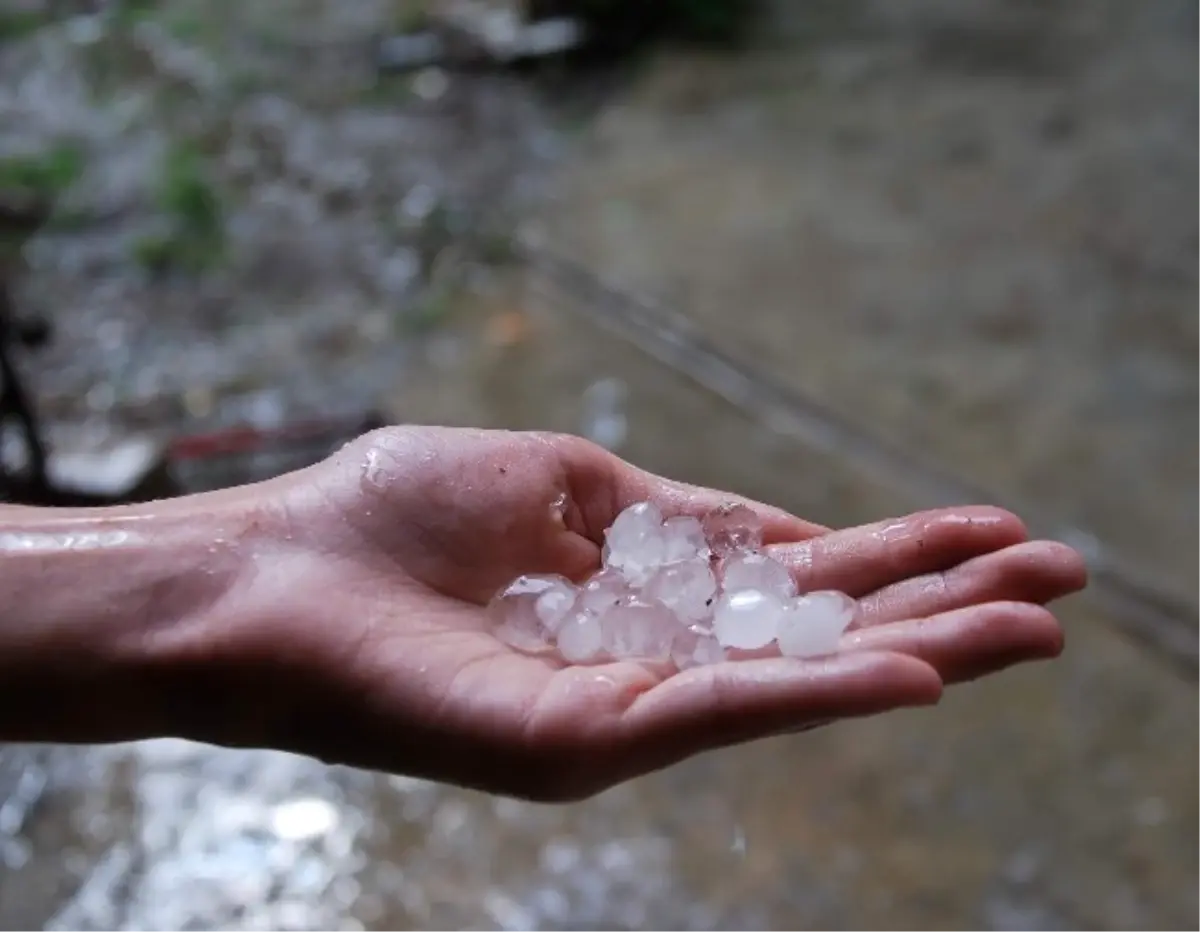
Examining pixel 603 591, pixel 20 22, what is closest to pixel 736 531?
pixel 603 591

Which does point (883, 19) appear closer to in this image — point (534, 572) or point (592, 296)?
point (592, 296)

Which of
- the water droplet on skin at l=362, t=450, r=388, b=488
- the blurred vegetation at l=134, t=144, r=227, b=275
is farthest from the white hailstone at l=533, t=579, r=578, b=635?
the blurred vegetation at l=134, t=144, r=227, b=275

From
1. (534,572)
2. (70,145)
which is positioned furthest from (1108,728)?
(70,145)

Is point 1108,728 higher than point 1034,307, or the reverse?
point 1034,307

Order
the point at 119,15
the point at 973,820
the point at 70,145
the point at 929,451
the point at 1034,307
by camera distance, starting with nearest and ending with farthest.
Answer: the point at 973,820 → the point at 929,451 → the point at 1034,307 → the point at 70,145 → the point at 119,15

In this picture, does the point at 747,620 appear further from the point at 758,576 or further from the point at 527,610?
the point at 527,610

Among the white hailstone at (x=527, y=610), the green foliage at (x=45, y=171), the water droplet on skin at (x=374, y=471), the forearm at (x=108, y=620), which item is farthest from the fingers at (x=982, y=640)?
the green foliage at (x=45, y=171)

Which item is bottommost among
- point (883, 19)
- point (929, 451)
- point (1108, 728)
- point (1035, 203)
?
point (1108, 728)

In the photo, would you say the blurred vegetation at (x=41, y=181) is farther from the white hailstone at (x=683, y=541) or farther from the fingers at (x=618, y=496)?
the white hailstone at (x=683, y=541)

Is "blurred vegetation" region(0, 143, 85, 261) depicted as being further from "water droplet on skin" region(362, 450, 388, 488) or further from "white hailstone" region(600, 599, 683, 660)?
"white hailstone" region(600, 599, 683, 660)
